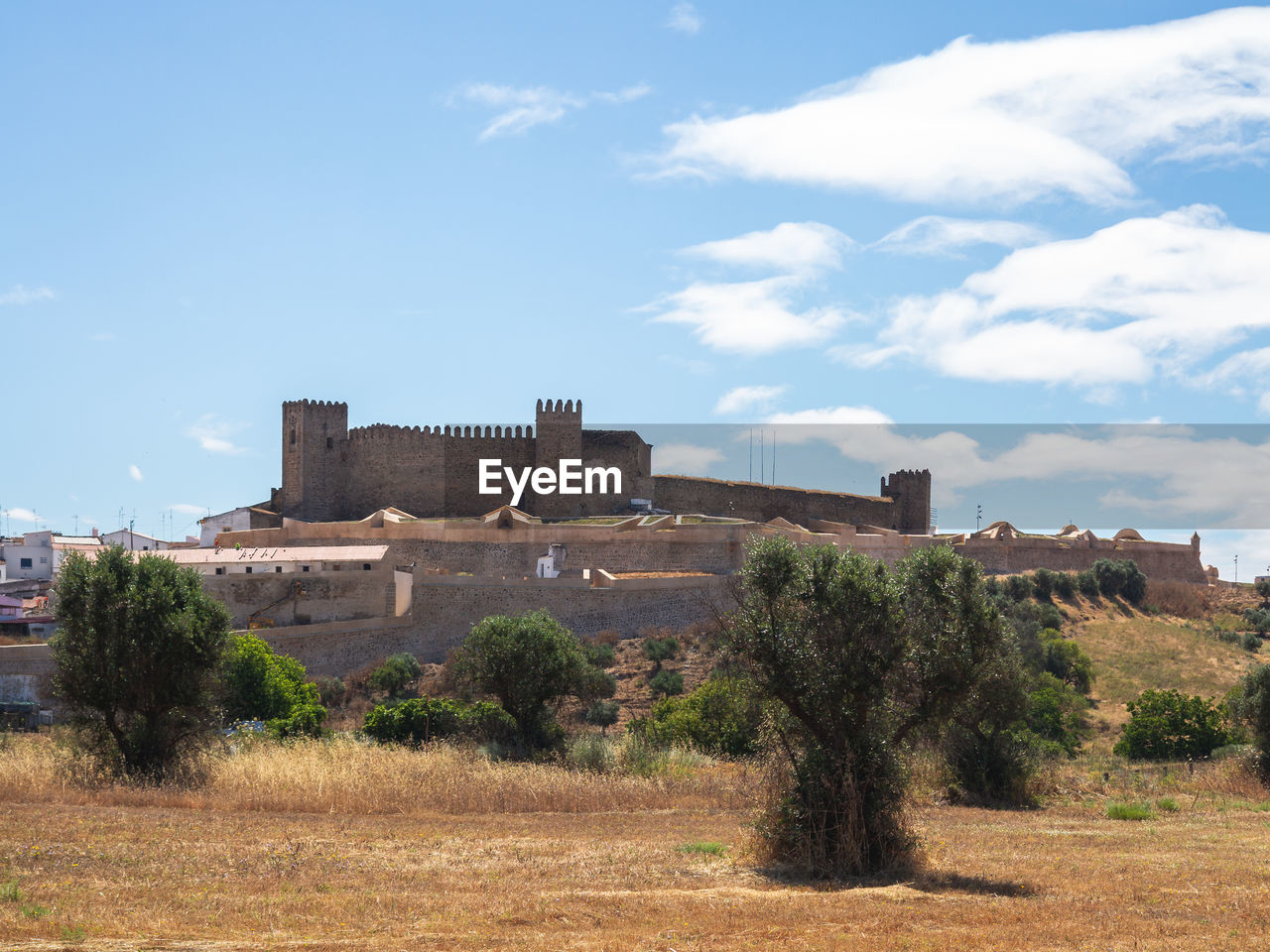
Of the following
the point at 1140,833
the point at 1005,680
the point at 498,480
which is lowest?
the point at 1140,833

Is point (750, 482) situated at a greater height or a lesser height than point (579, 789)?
greater

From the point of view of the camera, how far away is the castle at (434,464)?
43.9 metres

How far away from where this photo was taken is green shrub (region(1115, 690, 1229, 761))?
958 inches

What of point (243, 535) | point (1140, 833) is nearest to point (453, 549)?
point (243, 535)

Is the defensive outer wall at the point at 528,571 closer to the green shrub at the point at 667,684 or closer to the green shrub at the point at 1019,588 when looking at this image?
the green shrub at the point at 1019,588

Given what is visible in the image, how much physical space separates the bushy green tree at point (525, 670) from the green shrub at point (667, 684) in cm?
606

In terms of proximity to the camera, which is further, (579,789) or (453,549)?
(453,549)

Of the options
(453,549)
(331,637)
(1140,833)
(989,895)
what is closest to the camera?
(989,895)

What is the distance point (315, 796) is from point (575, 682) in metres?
9.03

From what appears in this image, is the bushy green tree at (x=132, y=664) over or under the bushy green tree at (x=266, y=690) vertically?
over

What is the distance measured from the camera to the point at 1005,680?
52.7 feet

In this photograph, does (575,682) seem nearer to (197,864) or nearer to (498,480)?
(197,864)

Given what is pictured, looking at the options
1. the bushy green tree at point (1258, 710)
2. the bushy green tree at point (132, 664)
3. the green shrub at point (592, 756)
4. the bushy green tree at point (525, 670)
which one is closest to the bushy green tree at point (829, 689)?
the green shrub at point (592, 756)

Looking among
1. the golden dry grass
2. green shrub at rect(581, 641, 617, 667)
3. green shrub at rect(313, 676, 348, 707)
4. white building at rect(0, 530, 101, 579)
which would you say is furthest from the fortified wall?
the golden dry grass
